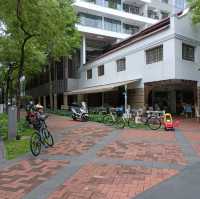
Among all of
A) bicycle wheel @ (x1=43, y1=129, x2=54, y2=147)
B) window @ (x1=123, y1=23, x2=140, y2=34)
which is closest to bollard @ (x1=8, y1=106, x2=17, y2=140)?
bicycle wheel @ (x1=43, y1=129, x2=54, y2=147)

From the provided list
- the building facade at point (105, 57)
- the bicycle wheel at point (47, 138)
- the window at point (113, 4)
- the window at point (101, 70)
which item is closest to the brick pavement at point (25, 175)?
the bicycle wheel at point (47, 138)

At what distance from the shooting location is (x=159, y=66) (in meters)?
22.2

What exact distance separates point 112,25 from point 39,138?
29345mm

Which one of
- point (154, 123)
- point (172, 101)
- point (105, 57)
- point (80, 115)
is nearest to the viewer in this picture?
point (154, 123)

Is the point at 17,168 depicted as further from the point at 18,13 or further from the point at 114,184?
the point at 18,13

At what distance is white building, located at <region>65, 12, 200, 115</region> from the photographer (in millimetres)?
21406

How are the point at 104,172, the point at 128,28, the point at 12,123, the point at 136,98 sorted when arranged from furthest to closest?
the point at 128,28 → the point at 136,98 → the point at 12,123 → the point at 104,172

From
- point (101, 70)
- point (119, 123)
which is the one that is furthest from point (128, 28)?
point (119, 123)

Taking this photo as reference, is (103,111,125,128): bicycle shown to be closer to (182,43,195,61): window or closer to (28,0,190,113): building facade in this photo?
(28,0,190,113): building facade

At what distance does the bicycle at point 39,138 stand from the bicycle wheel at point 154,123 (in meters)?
7.33

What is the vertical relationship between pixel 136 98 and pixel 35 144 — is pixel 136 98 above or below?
above

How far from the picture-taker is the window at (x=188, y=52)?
72.9 ft

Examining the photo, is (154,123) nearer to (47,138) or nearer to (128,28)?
(47,138)

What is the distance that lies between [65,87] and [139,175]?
2952 centimetres
